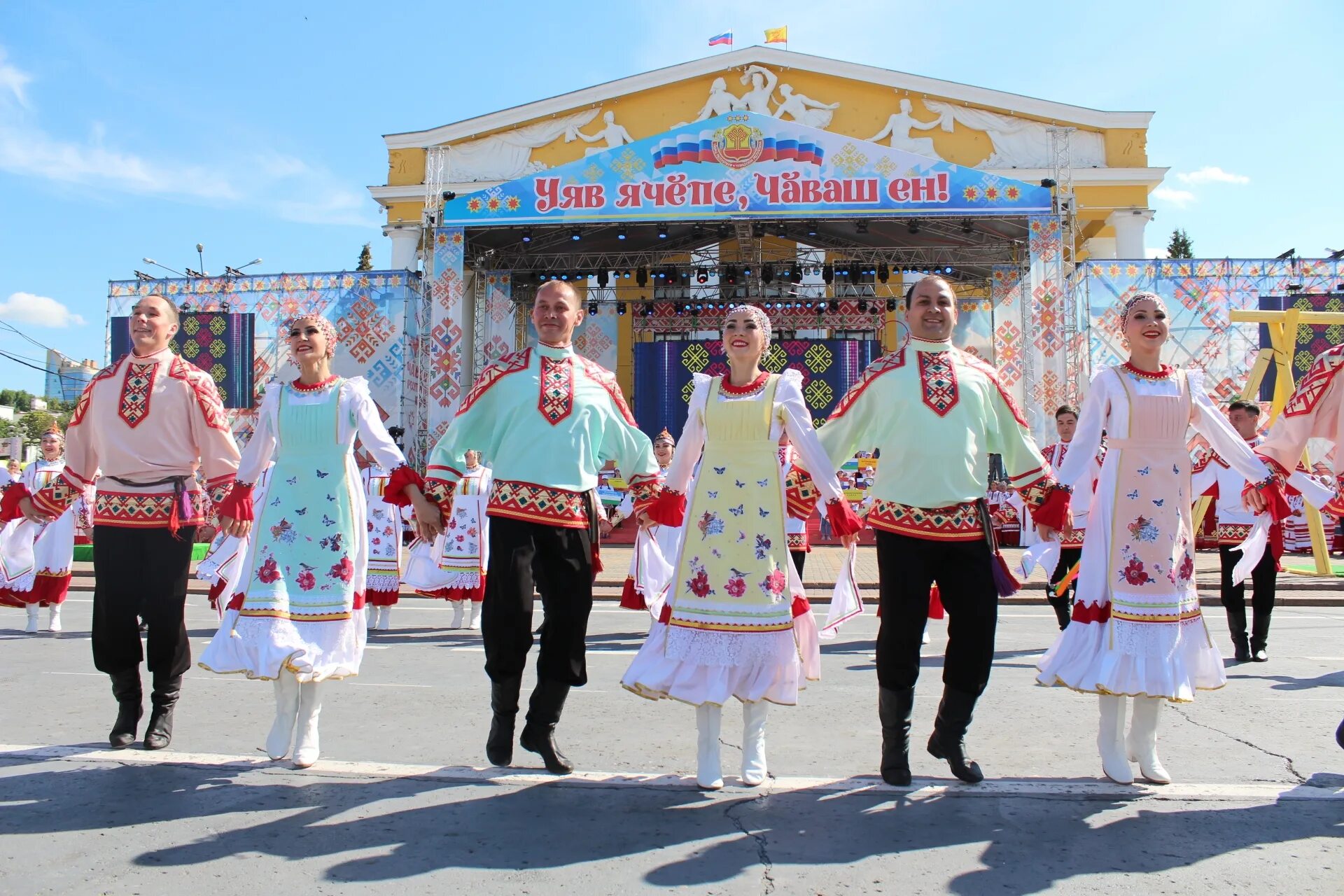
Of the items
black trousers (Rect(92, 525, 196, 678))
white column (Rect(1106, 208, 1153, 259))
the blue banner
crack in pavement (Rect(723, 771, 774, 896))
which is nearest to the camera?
crack in pavement (Rect(723, 771, 774, 896))

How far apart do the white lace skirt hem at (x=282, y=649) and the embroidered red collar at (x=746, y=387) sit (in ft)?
6.16

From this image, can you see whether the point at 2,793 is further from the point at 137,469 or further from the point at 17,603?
the point at 17,603

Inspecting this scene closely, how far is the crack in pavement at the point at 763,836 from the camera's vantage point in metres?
2.99

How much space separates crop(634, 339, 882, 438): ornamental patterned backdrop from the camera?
22.1 metres

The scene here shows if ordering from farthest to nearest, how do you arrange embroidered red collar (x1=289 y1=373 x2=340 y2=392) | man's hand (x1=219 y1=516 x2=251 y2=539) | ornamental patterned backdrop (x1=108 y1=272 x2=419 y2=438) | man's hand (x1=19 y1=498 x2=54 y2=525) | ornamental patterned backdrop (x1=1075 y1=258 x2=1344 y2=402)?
ornamental patterned backdrop (x1=108 y1=272 x2=419 y2=438), ornamental patterned backdrop (x1=1075 y1=258 x2=1344 y2=402), man's hand (x1=19 y1=498 x2=54 y2=525), embroidered red collar (x1=289 y1=373 x2=340 y2=392), man's hand (x1=219 y1=516 x2=251 y2=539)

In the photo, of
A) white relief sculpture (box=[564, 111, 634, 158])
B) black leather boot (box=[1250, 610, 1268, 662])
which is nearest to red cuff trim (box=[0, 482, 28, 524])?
black leather boot (box=[1250, 610, 1268, 662])

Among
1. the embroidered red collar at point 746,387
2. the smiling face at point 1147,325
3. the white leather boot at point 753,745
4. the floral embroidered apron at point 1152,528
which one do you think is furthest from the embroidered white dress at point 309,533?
the smiling face at point 1147,325

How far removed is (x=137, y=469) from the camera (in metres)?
4.68

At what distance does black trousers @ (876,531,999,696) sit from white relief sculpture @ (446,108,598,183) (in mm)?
22536

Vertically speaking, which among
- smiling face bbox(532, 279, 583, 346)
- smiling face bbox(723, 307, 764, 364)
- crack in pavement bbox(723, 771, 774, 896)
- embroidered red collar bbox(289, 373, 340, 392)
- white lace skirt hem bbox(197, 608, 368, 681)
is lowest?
crack in pavement bbox(723, 771, 774, 896)

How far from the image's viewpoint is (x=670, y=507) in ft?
14.1

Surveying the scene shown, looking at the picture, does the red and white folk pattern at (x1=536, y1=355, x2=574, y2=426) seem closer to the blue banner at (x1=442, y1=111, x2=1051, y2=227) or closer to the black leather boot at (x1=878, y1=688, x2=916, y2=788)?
the black leather boot at (x1=878, y1=688, x2=916, y2=788)

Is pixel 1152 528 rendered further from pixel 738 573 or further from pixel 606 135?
pixel 606 135

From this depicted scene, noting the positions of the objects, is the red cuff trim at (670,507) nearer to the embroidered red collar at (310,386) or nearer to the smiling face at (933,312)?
the smiling face at (933,312)
